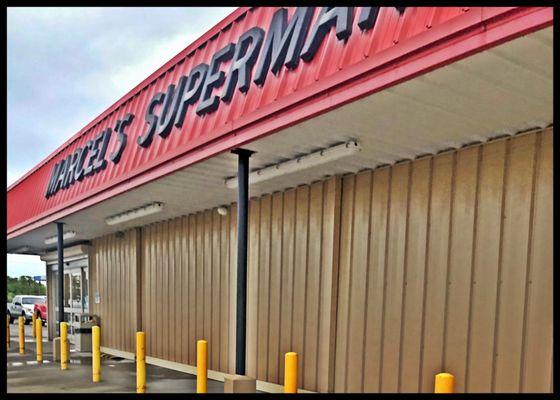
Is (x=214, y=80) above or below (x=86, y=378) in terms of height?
above

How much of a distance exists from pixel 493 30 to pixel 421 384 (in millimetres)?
4190

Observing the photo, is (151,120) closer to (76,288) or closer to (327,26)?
(327,26)

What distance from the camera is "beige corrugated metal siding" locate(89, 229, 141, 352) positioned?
1238 centimetres

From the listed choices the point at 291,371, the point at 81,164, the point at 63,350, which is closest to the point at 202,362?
the point at 291,371

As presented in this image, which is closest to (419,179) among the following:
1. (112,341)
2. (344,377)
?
(344,377)

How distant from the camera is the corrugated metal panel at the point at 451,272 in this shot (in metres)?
4.77

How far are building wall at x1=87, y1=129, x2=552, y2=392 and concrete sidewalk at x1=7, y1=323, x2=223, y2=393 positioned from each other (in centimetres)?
95

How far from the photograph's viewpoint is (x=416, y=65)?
3.53 meters

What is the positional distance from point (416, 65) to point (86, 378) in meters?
9.10

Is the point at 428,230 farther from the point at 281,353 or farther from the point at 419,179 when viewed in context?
the point at 281,353

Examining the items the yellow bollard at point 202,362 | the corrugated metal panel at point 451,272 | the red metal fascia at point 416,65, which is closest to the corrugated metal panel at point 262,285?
the corrugated metal panel at point 451,272

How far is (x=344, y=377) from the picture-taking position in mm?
6637

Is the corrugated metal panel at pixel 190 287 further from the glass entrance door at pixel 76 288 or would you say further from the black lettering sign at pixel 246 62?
the glass entrance door at pixel 76 288

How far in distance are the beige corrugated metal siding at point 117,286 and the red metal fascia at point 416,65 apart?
7.15 metres
